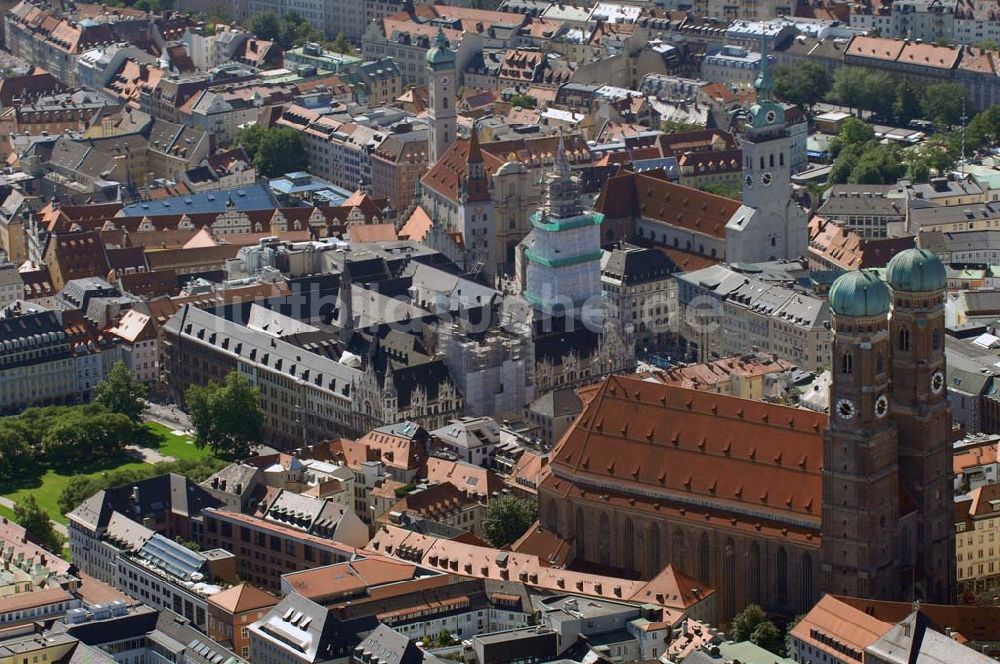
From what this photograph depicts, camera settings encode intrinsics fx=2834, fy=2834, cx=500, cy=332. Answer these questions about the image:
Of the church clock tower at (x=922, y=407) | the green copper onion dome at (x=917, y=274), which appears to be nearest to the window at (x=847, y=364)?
the church clock tower at (x=922, y=407)

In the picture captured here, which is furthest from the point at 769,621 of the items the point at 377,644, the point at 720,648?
the point at 377,644

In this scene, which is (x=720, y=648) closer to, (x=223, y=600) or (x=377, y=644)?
(x=377, y=644)

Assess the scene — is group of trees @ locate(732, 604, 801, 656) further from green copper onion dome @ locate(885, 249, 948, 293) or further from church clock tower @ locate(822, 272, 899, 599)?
green copper onion dome @ locate(885, 249, 948, 293)

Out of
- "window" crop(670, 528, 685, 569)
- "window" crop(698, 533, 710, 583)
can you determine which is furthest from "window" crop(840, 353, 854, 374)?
"window" crop(670, 528, 685, 569)

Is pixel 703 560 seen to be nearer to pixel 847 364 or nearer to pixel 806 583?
pixel 806 583

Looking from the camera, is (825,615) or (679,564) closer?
(825,615)

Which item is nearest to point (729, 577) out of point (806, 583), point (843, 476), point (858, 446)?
point (806, 583)

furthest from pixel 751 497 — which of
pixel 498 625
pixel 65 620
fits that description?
pixel 65 620

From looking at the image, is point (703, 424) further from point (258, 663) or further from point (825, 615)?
point (258, 663)
